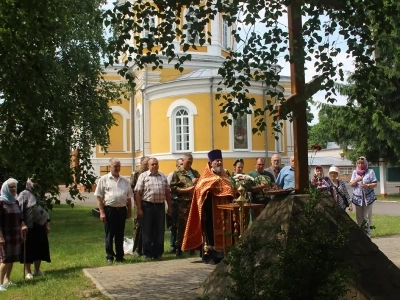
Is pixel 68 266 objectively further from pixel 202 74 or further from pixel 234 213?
pixel 202 74

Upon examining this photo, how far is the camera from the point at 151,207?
1006 centimetres

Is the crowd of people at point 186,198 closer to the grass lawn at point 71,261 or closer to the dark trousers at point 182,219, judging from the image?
the dark trousers at point 182,219

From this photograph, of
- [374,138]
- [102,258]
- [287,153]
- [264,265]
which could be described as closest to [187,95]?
[287,153]

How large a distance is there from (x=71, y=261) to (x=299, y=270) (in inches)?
273

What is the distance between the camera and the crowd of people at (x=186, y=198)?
920 centimetres

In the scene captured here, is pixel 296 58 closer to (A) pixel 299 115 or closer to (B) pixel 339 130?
(A) pixel 299 115

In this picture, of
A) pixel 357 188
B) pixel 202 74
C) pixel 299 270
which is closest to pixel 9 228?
pixel 299 270

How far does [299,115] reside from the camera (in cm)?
666

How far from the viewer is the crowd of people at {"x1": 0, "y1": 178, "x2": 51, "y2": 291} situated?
833 centimetres

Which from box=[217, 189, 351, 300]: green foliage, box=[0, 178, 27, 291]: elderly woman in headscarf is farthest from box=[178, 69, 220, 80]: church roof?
box=[217, 189, 351, 300]: green foliage

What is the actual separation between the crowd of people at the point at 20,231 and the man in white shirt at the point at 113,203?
1038mm

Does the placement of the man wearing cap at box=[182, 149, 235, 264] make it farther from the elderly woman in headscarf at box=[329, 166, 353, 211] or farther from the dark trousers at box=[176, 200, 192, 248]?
the elderly woman in headscarf at box=[329, 166, 353, 211]

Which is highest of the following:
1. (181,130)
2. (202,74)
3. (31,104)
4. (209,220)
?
(202,74)

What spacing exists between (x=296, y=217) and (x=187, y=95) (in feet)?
87.0
